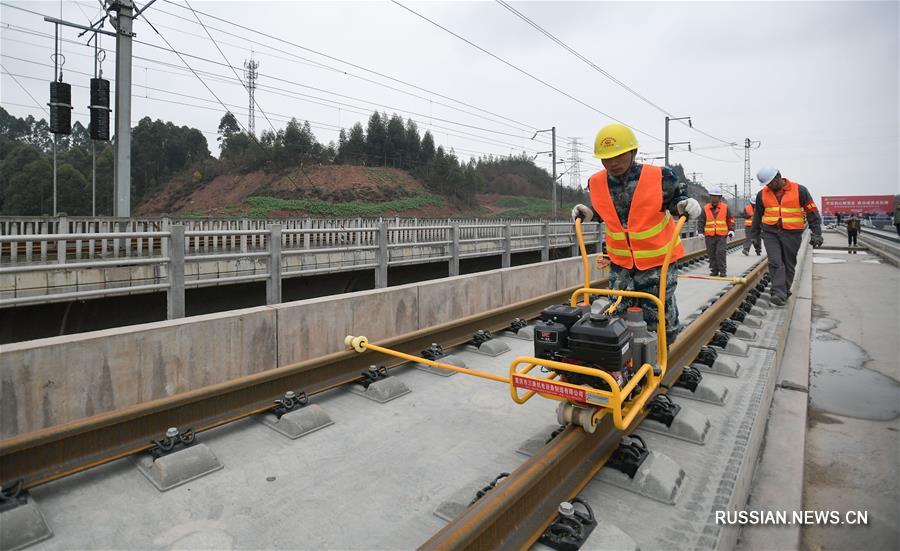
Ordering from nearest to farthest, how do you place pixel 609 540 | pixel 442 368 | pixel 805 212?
pixel 609 540, pixel 442 368, pixel 805 212

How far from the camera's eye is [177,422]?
3496 millimetres

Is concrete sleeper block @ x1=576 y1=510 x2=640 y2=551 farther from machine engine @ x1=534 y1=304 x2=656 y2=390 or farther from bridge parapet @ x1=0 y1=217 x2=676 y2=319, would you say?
bridge parapet @ x1=0 y1=217 x2=676 y2=319

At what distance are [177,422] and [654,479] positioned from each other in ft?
10.4

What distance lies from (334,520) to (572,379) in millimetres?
1684

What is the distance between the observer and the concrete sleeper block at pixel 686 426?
367 centimetres

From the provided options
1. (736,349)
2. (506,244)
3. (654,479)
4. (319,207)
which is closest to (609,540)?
(654,479)

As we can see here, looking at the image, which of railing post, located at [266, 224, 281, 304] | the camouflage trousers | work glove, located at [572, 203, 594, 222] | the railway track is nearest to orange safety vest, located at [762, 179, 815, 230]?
the railway track

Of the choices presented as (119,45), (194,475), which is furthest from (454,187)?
(194,475)

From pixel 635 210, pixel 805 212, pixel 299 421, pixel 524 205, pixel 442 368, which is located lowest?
pixel 299 421

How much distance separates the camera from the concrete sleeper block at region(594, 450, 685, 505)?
9.59 ft

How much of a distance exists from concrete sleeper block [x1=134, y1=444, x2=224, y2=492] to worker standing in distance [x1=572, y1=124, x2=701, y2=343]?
11.1 ft

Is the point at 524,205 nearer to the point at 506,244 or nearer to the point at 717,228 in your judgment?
the point at 717,228

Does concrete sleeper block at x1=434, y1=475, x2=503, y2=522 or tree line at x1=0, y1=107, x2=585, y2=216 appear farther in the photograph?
tree line at x1=0, y1=107, x2=585, y2=216

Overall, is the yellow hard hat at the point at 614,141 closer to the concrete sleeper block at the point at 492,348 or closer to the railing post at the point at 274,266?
the concrete sleeper block at the point at 492,348
